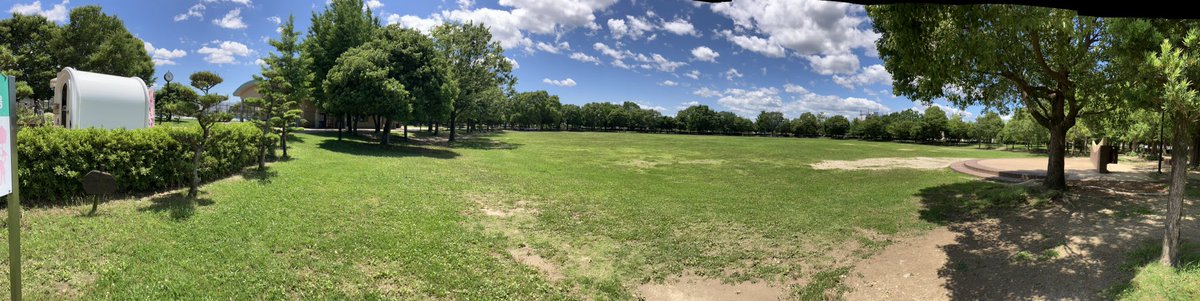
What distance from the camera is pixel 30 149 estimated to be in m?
6.86

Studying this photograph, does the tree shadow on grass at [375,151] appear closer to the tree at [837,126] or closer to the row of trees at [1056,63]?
the row of trees at [1056,63]

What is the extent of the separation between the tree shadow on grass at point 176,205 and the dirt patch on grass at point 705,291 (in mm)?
6551

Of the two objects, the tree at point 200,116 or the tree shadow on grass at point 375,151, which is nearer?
the tree at point 200,116

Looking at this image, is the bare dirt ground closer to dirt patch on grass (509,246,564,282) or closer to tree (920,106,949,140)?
dirt patch on grass (509,246,564,282)

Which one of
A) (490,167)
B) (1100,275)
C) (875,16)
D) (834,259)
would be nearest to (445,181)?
(490,167)

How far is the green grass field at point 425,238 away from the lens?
17.8 ft

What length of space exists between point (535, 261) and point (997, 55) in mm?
10055

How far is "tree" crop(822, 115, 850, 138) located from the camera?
92188mm

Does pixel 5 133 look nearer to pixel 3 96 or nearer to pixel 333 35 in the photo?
pixel 3 96

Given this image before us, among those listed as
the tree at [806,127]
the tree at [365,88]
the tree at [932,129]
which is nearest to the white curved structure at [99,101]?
the tree at [365,88]

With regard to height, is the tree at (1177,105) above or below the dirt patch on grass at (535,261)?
above

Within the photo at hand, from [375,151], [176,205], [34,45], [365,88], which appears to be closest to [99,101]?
[176,205]

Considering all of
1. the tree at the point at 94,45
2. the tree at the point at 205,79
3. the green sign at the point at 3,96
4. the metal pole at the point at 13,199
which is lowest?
the metal pole at the point at 13,199

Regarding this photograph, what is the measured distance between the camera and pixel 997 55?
1018cm
